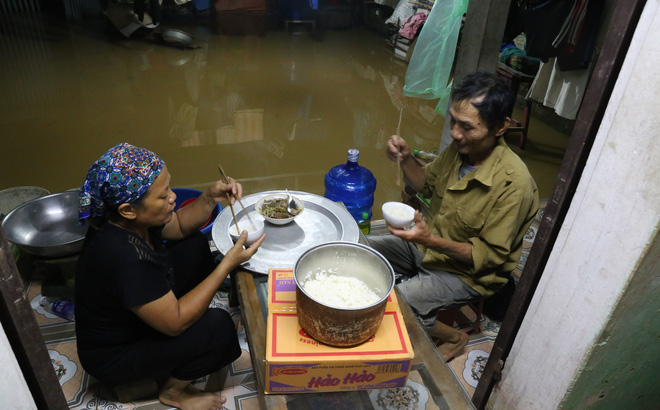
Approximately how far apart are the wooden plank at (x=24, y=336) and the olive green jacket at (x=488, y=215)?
166 centimetres

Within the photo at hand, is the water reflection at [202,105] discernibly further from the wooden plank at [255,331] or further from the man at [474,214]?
the wooden plank at [255,331]

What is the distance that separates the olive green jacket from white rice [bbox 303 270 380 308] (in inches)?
29.7

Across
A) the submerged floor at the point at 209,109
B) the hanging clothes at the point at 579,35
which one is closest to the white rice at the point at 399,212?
the submerged floor at the point at 209,109

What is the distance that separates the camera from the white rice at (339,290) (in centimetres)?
153

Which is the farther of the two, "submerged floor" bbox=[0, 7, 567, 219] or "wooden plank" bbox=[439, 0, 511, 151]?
"submerged floor" bbox=[0, 7, 567, 219]

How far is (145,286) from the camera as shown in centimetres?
167

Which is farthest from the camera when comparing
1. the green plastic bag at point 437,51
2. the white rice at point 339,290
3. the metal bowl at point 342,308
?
the green plastic bag at point 437,51

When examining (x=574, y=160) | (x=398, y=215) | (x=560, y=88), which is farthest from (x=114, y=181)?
(x=560, y=88)

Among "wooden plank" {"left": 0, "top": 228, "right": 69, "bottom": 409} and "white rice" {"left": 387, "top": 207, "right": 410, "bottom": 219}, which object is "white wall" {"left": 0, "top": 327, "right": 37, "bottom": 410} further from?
"white rice" {"left": 387, "top": 207, "right": 410, "bottom": 219}

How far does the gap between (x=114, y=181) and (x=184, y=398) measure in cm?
114

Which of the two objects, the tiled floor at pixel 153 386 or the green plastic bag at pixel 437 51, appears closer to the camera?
the tiled floor at pixel 153 386

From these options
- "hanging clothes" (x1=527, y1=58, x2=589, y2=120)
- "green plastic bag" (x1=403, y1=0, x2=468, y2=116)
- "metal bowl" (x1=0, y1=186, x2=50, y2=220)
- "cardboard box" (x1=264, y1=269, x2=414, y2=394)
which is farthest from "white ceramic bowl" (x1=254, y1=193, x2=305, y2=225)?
"hanging clothes" (x1=527, y1=58, x2=589, y2=120)

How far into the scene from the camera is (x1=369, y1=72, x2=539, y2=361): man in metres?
2.09

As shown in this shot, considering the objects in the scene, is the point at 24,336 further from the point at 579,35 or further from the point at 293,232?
the point at 579,35
